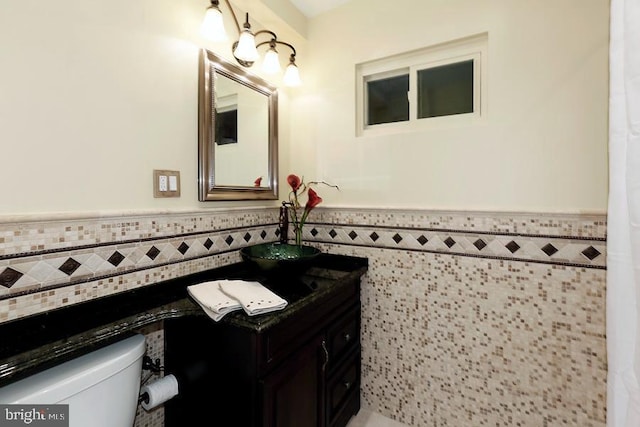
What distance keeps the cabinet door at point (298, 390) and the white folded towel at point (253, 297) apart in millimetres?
223

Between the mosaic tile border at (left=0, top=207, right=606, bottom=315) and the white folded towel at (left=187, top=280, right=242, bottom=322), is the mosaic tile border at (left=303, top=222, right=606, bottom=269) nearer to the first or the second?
the mosaic tile border at (left=0, top=207, right=606, bottom=315)

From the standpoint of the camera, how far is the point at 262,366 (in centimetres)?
99

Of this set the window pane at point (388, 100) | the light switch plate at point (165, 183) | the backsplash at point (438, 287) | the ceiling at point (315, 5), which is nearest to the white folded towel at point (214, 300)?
the backsplash at point (438, 287)

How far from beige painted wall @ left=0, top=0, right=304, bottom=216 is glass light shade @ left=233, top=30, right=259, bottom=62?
18cm

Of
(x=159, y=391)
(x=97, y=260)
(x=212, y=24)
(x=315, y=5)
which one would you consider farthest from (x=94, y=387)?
(x=315, y=5)

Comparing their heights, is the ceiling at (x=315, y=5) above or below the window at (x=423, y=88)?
above

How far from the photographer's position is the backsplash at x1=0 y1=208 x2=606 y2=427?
40.4 inches

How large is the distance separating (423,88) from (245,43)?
103cm

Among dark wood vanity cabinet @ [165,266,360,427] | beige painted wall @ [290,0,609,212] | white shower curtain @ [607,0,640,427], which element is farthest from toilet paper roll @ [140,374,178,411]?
white shower curtain @ [607,0,640,427]

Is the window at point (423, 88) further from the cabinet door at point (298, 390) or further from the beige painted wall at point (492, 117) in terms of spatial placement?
the cabinet door at point (298, 390)

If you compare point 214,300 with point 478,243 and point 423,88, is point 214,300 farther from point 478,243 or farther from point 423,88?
point 423,88

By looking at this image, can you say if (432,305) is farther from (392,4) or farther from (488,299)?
(392,4)

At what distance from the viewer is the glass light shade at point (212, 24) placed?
4.37ft

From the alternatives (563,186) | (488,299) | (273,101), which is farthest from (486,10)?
(488,299)
